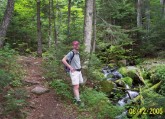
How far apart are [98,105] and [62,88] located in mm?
1443

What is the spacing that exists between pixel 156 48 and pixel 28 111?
1689 centimetres

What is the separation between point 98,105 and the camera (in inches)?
334

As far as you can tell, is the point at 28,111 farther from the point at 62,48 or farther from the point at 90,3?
the point at 90,3

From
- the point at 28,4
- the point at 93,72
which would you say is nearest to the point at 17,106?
the point at 93,72

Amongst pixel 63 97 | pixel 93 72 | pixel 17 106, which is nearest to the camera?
pixel 17 106

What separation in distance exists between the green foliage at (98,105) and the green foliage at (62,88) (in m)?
0.56

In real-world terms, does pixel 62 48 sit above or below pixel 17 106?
above

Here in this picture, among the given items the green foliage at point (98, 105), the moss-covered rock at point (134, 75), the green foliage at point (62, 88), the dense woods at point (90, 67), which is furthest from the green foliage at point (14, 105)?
the moss-covered rock at point (134, 75)

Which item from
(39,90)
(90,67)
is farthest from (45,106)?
(90,67)

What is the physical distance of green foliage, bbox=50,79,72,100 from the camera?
8.63 m

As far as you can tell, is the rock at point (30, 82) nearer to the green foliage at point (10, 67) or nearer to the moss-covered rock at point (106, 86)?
the green foliage at point (10, 67)

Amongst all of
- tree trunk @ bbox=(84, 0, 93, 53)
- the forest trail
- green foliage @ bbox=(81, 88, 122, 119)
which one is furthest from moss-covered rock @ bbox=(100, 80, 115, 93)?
the forest trail

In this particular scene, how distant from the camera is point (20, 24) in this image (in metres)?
16.8
